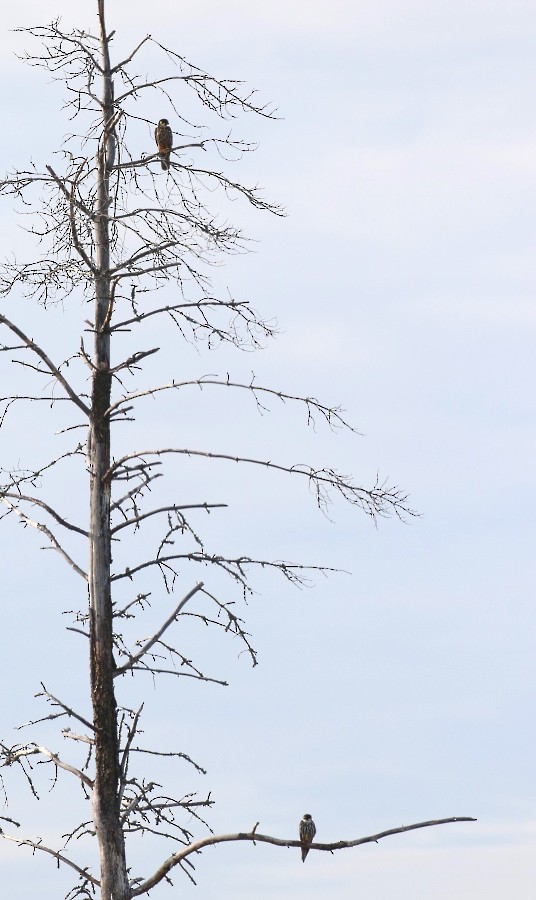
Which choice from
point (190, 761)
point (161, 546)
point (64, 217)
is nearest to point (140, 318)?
point (64, 217)

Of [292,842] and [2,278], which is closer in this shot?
[292,842]

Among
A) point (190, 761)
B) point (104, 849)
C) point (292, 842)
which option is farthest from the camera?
point (190, 761)

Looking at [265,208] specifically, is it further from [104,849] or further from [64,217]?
[104,849]

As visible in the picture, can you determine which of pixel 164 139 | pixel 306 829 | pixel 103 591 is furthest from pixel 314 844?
pixel 164 139

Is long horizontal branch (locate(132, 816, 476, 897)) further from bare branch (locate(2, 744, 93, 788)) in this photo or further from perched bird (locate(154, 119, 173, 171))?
perched bird (locate(154, 119, 173, 171))

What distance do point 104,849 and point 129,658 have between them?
1499 millimetres

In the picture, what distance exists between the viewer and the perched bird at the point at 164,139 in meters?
12.1

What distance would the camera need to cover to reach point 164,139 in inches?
484

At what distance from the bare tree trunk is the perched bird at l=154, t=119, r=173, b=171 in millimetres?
405

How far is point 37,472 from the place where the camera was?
12.0 metres

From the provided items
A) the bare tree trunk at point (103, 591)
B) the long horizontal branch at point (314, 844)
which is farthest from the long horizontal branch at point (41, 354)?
the long horizontal branch at point (314, 844)

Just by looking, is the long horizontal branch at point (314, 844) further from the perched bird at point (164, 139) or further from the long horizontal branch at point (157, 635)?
the perched bird at point (164, 139)

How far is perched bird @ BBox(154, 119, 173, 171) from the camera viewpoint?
12.1 m

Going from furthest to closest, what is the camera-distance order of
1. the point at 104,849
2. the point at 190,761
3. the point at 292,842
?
the point at 190,761 → the point at 104,849 → the point at 292,842
